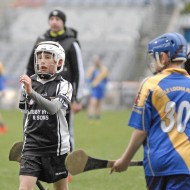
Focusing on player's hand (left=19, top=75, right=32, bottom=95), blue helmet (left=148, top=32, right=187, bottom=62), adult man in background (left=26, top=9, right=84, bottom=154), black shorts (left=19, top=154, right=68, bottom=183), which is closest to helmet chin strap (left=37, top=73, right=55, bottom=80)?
player's hand (left=19, top=75, right=32, bottom=95)

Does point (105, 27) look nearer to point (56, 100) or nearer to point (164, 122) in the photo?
point (56, 100)

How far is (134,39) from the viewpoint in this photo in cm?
4684

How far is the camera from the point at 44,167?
687cm

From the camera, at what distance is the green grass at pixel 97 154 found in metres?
9.91

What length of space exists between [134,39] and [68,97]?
40.1 metres

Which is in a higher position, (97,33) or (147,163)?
(147,163)

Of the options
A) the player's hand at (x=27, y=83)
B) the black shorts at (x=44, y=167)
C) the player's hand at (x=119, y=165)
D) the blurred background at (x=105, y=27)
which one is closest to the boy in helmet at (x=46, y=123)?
the black shorts at (x=44, y=167)

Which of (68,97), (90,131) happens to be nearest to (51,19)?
(68,97)

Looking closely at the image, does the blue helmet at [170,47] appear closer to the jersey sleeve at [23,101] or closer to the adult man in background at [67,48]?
the jersey sleeve at [23,101]

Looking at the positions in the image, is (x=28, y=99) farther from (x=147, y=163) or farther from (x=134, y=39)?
(x=134, y=39)

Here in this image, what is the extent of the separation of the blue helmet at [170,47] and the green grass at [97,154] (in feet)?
14.3

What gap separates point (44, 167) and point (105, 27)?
43.9 m

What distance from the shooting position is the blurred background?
44.3 meters

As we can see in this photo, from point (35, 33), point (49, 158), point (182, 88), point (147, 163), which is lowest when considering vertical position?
point (35, 33)
